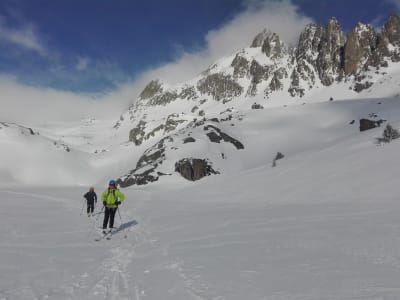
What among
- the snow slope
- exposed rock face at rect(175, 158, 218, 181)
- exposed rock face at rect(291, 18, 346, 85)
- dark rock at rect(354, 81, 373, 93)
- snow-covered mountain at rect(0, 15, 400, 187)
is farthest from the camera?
exposed rock face at rect(291, 18, 346, 85)

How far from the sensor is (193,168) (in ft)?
220

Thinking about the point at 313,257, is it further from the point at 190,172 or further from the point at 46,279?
the point at 190,172

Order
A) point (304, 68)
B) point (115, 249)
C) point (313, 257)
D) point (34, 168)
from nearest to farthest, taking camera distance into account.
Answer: point (313, 257), point (115, 249), point (34, 168), point (304, 68)

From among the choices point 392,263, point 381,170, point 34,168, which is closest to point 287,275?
point 392,263

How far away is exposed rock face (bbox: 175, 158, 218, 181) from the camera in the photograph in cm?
6675

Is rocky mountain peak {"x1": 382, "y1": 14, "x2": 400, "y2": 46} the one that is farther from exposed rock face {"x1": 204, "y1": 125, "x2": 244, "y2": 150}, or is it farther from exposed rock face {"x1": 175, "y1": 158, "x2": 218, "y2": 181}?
exposed rock face {"x1": 175, "y1": 158, "x2": 218, "y2": 181}

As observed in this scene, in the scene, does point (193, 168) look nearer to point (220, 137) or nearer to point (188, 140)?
point (188, 140)

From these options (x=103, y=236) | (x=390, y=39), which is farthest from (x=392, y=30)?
(x=103, y=236)

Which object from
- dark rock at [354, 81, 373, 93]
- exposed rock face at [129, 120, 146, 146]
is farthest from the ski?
exposed rock face at [129, 120, 146, 146]

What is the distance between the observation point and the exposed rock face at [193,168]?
219 feet

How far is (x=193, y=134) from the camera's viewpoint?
85.4m

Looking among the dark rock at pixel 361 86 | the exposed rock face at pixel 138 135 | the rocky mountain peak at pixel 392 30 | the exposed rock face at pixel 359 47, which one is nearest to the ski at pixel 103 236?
the dark rock at pixel 361 86

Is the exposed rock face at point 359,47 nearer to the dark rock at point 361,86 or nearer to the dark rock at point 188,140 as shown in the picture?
the dark rock at point 361,86

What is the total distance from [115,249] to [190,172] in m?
55.4
